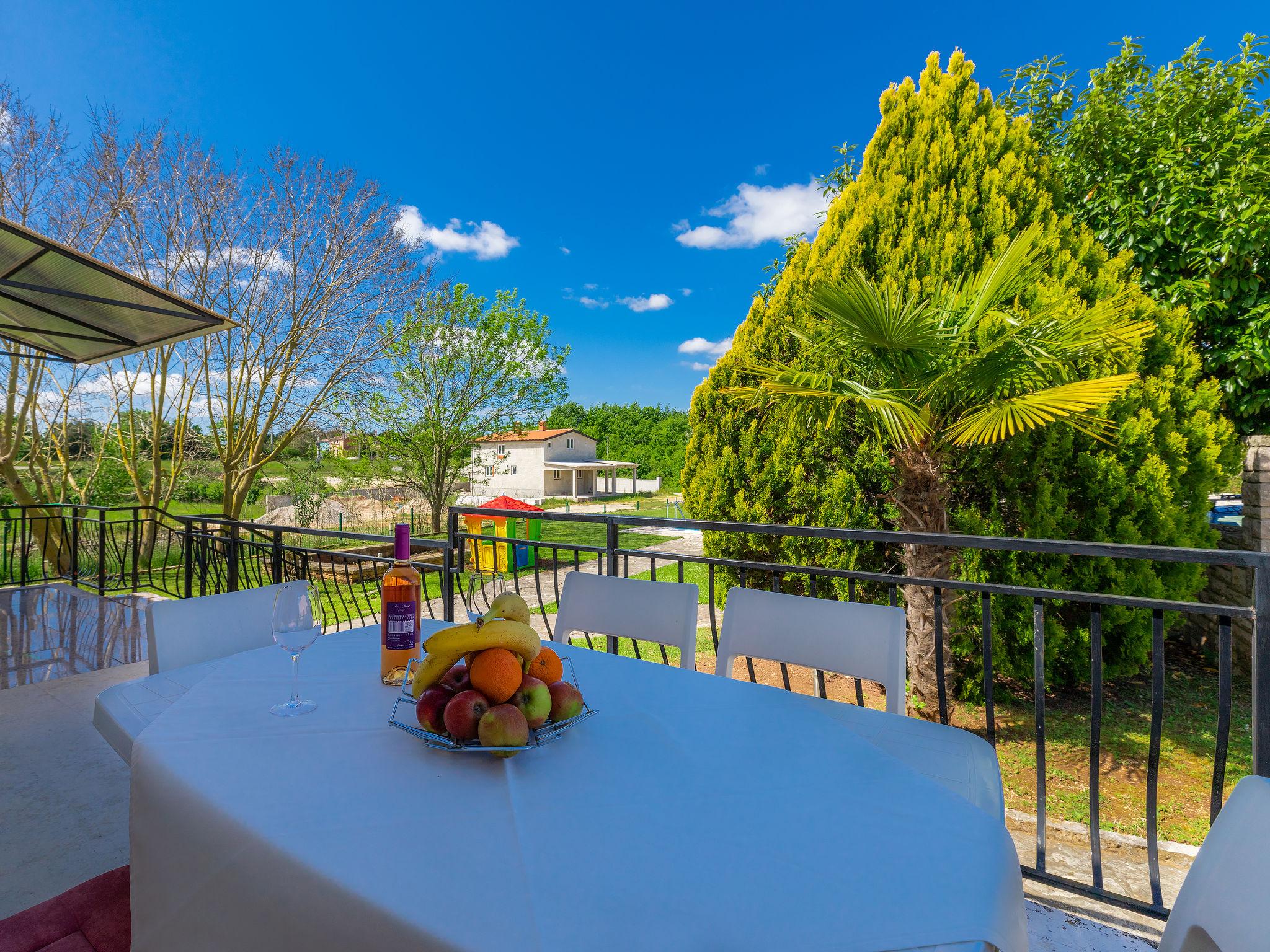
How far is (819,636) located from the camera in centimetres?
161

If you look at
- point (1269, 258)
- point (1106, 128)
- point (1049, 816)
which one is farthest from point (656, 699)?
point (1106, 128)

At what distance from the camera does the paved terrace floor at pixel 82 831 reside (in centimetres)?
186

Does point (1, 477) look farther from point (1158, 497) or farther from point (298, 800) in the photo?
point (1158, 497)

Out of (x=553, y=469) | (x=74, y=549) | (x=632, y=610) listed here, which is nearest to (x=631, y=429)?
(x=553, y=469)

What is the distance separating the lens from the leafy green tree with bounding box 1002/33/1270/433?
4.50 metres

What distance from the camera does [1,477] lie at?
7.85 m

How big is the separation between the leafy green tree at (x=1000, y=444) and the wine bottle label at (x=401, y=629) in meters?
3.02

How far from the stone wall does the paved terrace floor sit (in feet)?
8.10

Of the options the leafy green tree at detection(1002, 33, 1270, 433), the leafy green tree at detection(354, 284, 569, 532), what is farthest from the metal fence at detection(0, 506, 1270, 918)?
the leafy green tree at detection(354, 284, 569, 532)

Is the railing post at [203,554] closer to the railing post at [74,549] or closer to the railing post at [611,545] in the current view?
the railing post at [74,549]

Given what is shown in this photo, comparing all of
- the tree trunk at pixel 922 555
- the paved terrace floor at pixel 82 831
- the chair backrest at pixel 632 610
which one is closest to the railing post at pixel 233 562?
the paved terrace floor at pixel 82 831

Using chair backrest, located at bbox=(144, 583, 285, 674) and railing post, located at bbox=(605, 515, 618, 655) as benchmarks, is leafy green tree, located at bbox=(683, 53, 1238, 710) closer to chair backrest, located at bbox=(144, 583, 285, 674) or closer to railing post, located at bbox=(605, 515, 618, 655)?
railing post, located at bbox=(605, 515, 618, 655)

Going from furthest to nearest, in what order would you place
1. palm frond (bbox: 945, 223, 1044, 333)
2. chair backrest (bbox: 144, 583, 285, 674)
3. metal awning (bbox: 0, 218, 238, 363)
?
1. palm frond (bbox: 945, 223, 1044, 333)
2. metal awning (bbox: 0, 218, 238, 363)
3. chair backrest (bbox: 144, 583, 285, 674)

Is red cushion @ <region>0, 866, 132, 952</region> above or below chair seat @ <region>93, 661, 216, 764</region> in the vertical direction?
below
